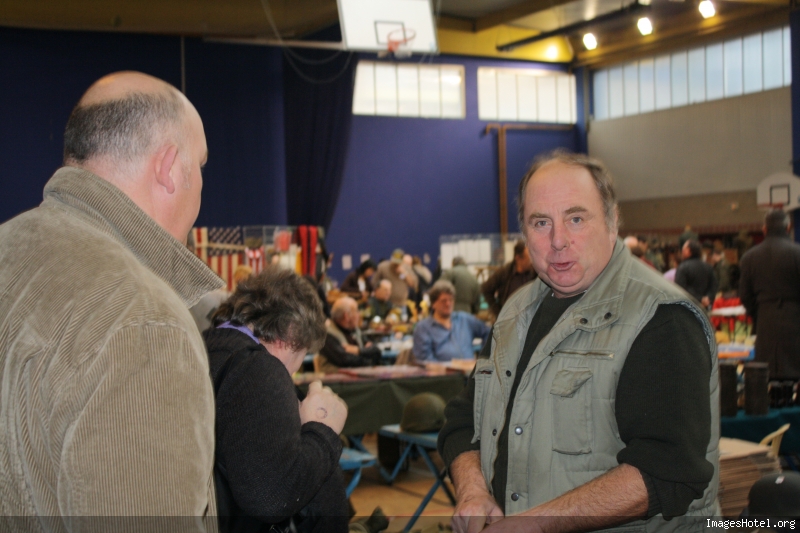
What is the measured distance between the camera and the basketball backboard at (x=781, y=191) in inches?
466

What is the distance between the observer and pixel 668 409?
1354 mm

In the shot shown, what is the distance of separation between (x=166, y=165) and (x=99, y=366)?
0.34 m

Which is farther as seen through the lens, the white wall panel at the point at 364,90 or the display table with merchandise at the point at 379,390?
the white wall panel at the point at 364,90

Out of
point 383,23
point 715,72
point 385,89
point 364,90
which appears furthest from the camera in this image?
point 715,72

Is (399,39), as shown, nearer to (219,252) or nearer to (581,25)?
(219,252)

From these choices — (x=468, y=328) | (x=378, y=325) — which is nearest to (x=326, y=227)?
(x=378, y=325)

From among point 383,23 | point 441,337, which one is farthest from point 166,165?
point 383,23

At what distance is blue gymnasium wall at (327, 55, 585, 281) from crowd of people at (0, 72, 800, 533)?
12536 millimetres

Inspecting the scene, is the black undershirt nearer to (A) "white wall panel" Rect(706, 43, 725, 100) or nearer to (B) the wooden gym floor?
(B) the wooden gym floor

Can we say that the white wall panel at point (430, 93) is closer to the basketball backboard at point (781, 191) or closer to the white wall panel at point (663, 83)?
the white wall panel at point (663, 83)

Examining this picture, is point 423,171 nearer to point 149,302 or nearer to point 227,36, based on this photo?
point 227,36

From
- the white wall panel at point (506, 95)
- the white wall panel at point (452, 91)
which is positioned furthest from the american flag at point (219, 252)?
the white wall panel at point (506, 95)

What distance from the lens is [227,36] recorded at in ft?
39.1

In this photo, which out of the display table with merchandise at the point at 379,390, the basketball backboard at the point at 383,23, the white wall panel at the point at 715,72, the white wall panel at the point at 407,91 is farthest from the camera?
the white wall panel at the point at 407,91
